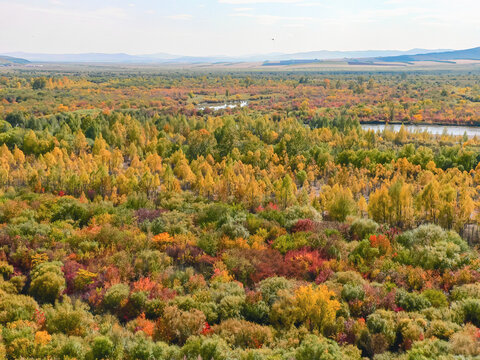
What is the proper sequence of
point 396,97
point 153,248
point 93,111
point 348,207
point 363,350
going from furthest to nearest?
point 396,97 → point 93,111 → point 348,207 → point 153,248 → point 363,350

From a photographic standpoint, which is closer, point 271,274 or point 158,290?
point 158,290

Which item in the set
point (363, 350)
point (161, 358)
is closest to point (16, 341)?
point (161, 358)

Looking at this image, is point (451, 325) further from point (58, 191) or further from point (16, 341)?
point (58, 191)

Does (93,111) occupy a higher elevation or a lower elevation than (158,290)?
higher

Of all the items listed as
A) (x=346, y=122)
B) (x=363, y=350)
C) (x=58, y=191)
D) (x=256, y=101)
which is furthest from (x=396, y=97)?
(x=363, y=350)

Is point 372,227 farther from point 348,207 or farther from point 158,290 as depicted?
point 158,290

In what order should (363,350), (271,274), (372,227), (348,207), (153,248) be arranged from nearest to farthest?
(363,350), (271,274), (153,248), (372,227), (348,207)

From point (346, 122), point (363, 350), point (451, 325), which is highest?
point (346, 122)

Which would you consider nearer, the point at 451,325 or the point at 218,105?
the point at 451,325

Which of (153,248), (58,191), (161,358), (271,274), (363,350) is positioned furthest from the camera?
(58,191)
